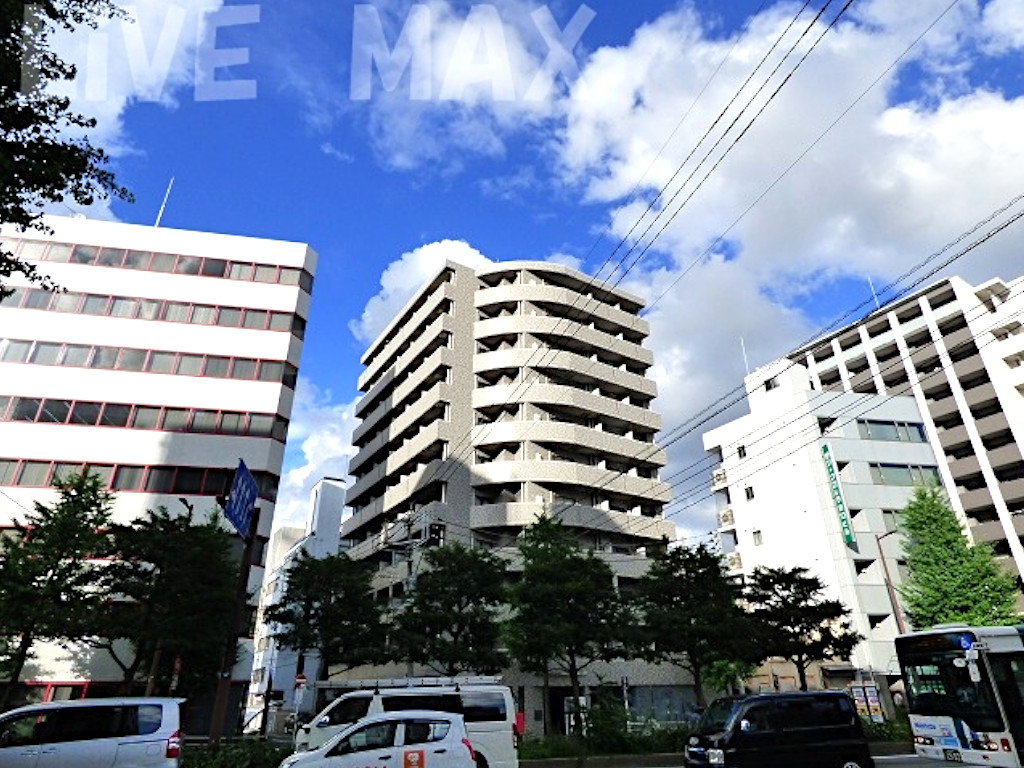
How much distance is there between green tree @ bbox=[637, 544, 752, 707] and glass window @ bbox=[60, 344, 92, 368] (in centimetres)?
3086

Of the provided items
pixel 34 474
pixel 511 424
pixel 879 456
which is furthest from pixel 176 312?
pixel 879 456

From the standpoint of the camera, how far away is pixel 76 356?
31766mm

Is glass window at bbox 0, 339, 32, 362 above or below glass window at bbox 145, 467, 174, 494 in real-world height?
above

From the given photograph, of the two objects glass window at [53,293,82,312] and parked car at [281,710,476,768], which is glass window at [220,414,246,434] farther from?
parked car at [281,710,476,768]

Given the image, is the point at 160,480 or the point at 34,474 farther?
the point at 160,480

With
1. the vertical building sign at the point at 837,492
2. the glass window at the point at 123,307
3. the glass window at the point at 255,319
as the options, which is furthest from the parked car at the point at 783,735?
the glass window at the point at 123,307

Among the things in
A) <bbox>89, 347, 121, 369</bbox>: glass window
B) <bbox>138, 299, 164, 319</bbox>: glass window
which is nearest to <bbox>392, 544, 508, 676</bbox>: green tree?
<bbox>89, 347, 121, 369</bbox>: glass window

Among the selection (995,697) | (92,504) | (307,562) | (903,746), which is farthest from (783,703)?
(92,504)

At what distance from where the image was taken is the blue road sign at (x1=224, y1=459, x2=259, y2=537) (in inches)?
489

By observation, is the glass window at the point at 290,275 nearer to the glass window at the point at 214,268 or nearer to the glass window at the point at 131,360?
the glass window at the point at 214,268

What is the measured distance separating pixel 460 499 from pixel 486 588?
12.9 meters

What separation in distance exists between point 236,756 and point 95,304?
97.1 feet

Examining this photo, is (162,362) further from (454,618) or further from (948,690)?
(948,690)

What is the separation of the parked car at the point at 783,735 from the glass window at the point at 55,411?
3229 cm
